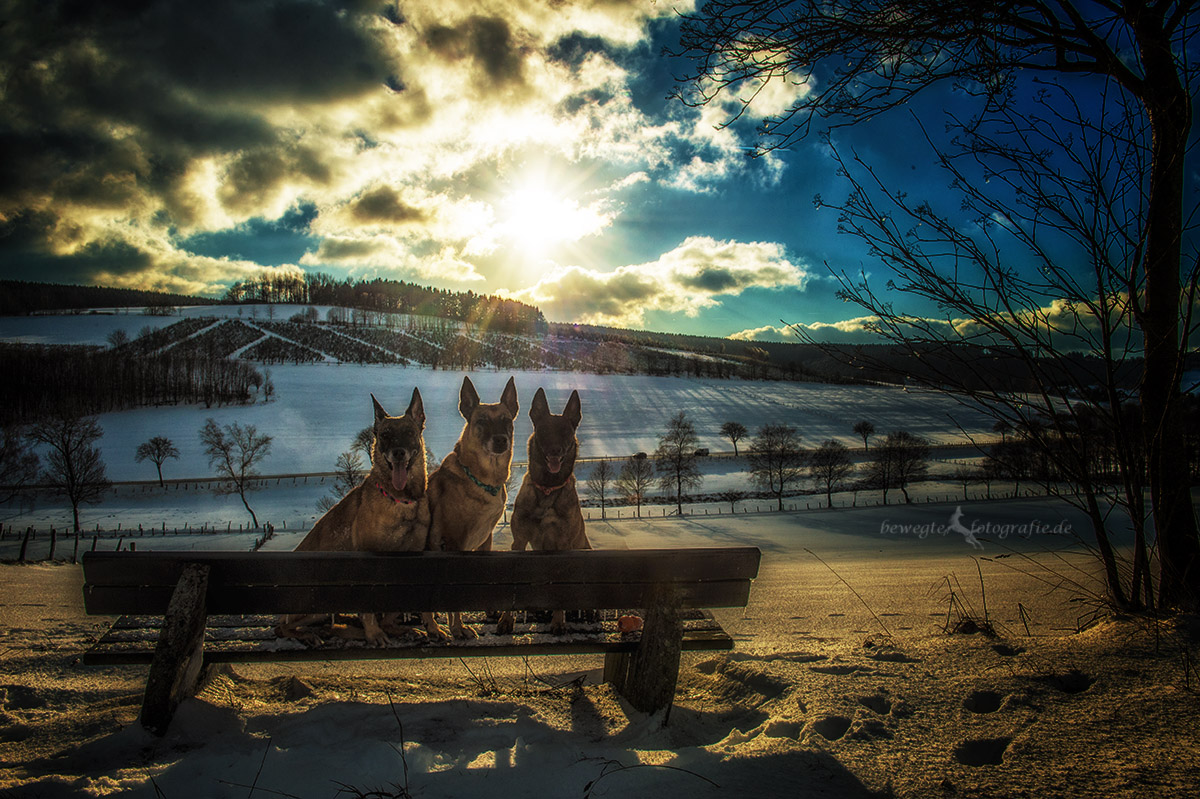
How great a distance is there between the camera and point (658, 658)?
11.3ft

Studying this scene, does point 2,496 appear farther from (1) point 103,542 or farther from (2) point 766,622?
(2) point 766,622

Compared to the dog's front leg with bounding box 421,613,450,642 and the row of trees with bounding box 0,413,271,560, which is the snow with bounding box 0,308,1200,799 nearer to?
the dog's front leg with bounding box 421,613,450,642

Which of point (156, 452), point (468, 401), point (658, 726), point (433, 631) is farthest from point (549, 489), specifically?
point (156, 452)

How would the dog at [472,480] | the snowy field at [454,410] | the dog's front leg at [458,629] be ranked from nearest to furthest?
1. the dog's front leg at [458,629]
2. the dog at [472,480]
3. the snowy field at [454,410]

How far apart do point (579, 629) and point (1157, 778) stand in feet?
9.98

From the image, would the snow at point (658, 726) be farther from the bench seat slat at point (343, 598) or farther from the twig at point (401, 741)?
the bench seat slat at point (343, 598)

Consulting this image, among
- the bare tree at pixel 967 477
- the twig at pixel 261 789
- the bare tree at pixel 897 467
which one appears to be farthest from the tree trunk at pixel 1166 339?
the bare tree at pixel 967 477

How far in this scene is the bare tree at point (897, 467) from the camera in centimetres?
5448

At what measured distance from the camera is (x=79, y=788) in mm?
2357

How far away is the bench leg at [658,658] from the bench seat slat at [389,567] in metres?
0.21

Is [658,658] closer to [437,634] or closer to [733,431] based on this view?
[437,634]

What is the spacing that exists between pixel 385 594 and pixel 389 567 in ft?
0.59

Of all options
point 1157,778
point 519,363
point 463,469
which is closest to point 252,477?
point 463,469

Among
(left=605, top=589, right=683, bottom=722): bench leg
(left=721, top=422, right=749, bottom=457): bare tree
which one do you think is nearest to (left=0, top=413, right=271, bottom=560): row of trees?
(left=605, top=589, right=683, bottom=722): bench leg
